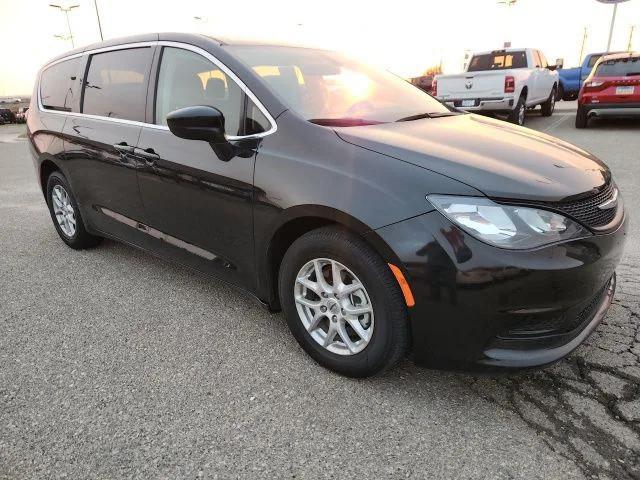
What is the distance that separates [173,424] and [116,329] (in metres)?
1.06

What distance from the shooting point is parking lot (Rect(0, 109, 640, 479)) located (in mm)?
1885

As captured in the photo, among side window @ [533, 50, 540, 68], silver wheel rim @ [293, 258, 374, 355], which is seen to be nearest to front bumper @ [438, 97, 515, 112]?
side window @ [533, 50, 540, 68]

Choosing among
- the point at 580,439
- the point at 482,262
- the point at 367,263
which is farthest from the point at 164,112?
the point at 580,439

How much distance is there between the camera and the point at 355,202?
2.08 m

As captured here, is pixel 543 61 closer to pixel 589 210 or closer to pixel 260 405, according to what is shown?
pixel 589 210

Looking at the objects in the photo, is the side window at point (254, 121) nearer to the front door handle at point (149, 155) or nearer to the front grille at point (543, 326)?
the front door handle at point (149, 155)

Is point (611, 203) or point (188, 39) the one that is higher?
point (188, 39)

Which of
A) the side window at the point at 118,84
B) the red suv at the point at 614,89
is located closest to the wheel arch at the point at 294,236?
the side window at the point at 118,84

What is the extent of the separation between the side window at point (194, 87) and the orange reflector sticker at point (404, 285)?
115 cm

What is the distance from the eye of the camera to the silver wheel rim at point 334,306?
89.0 inches

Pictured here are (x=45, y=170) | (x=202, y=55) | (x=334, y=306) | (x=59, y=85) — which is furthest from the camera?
(x=45, y=170)

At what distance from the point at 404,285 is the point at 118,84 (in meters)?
2.62

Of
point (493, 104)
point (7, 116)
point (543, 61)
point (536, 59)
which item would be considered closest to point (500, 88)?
point (493, 104)

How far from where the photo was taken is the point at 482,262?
1.85 m
